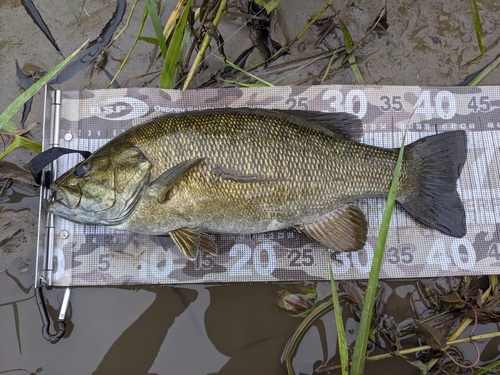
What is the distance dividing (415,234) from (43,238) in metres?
2.55

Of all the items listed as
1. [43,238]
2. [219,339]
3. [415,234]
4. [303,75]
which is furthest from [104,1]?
[415,234]

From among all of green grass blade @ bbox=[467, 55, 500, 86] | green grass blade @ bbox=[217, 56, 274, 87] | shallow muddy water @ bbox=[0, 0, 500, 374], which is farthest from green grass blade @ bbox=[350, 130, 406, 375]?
green grass blade @ bbox=[467, 55, 500, 86]

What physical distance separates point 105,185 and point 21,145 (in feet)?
2.57

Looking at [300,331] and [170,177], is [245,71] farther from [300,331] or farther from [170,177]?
[300,331]

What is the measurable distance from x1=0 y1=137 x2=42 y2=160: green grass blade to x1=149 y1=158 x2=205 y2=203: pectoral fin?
3.12 ft

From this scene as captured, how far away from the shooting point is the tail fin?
2379 mm

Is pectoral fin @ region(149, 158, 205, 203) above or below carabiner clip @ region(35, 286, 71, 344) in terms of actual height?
above

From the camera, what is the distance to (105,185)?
2094mm

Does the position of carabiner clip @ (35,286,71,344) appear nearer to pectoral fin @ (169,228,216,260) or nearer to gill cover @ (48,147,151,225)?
gill cover @ (48,147,151,225)

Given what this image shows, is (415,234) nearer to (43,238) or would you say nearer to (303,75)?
(303,75)

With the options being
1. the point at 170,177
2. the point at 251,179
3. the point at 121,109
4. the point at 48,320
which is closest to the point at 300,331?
the point at 251,179

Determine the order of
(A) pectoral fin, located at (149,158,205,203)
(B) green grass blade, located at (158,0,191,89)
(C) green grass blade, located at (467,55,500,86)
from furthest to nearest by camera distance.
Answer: (C) green grass blade, located at (467,55,500,86), (B) green grass blade, located at (158,0,191,89), (A) pectoral fin, located at (149,158,205,203)

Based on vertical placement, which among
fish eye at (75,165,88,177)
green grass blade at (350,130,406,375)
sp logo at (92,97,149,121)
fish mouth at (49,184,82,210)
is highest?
sp logo at (92,97,149,121)

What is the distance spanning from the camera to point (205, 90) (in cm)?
267
